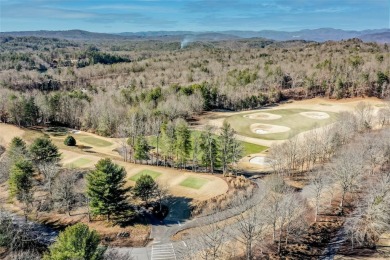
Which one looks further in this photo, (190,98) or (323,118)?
(190,98)

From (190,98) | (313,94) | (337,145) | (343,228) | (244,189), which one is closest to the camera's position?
(343,228)

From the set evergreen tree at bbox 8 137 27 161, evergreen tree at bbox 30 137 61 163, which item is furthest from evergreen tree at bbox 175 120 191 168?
evergreen tree at bbox 8 137 27 161

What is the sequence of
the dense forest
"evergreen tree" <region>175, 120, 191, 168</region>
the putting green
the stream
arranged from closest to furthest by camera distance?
the stream
"evergreen tree" <region>175, 120, 191, 168</region>
the putting green
the dense forest

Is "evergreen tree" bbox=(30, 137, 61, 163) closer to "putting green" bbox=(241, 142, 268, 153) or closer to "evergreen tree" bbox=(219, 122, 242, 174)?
"evergreen tree" bbox=(219, 122, 242, 174)

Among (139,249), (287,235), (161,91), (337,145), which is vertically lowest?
(139,249)

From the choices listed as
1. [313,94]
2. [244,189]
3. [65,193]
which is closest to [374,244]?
[244,189]

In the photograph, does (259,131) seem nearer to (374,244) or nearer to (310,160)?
(310,160)
